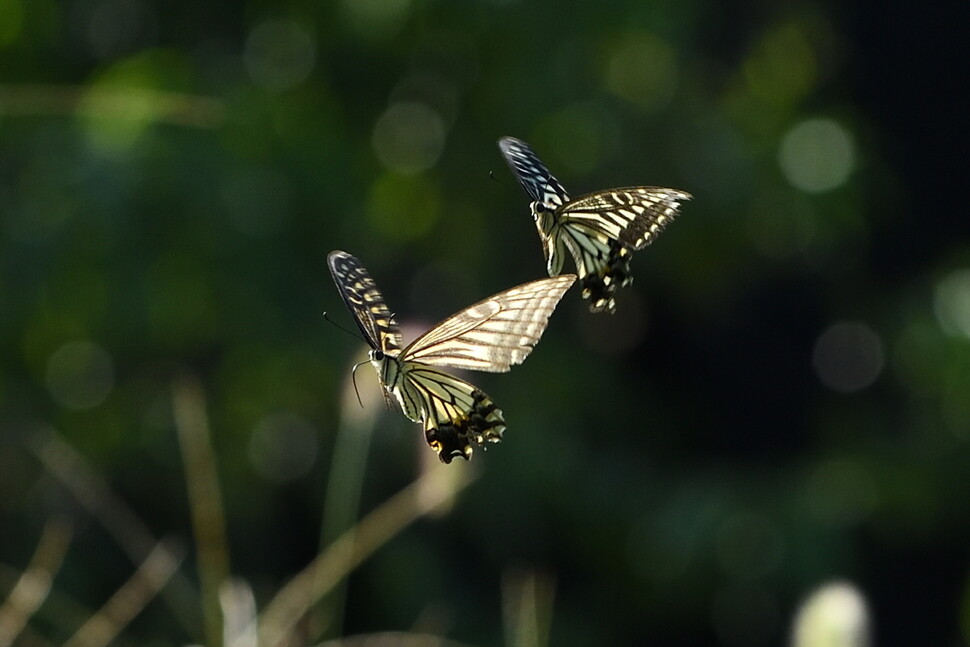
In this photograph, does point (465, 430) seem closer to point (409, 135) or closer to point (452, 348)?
point (452, 348)

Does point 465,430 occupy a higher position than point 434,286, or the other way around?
point 465,430

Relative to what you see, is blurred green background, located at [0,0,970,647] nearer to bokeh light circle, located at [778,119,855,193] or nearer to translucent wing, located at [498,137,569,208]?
bokeh light circle, located at [778,119,855,193]

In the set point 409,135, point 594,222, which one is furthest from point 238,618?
point 409,135

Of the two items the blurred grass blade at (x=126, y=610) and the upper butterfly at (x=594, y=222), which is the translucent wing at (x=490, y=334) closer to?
the upper butterfly at (x=594, y=222)

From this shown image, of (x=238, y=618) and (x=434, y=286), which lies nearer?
(x=238, y=618)

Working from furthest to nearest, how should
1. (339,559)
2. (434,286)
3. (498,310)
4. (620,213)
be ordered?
(434,286) < (339,559) < (620,213) < (498,310)

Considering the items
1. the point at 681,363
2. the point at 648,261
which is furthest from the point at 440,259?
the point at 681,363

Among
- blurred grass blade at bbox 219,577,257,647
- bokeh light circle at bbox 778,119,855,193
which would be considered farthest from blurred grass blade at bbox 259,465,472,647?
bokeh light circle at bbox 778,119,855,193
